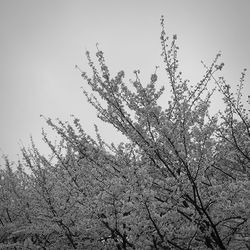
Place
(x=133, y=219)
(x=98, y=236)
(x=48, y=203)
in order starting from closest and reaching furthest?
(x=133, y=219), (x=98, y=236), (x=48, y=203)

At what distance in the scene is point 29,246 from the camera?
9531mm

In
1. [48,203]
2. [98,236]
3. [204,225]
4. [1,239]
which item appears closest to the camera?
[204,225]

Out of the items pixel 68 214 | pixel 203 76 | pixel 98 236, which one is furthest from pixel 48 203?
pixel 203 76

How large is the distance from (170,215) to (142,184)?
2.96 ft

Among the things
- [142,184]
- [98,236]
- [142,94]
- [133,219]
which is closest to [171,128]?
[142,94]

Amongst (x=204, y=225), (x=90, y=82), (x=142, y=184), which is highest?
(x=90, y=82)

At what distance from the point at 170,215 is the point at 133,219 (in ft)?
2.54

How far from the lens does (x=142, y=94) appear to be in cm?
612

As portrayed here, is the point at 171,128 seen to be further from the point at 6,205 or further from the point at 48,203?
the point at 6,205

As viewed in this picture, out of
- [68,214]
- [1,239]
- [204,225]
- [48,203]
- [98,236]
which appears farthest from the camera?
[1,239]

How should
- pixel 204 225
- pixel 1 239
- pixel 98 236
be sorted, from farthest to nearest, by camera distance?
1. pixel 1 239
2. pixel 98 236
3. pixel 204 225

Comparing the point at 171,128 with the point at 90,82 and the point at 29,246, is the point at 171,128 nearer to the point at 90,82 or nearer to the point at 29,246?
the point at 90,82

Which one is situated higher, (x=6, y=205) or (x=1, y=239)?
(x=6, y=205)

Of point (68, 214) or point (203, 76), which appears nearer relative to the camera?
point (203, 76)
